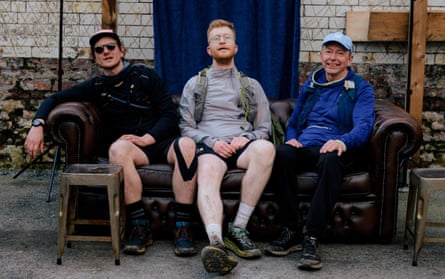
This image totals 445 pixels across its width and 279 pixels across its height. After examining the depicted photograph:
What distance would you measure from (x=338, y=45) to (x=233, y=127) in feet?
2.60

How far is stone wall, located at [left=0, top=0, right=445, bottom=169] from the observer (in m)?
5.28

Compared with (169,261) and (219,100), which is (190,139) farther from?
(169,261)

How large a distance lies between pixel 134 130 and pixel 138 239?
30.3 inches

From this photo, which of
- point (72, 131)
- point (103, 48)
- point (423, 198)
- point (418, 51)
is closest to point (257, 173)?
point (423, 198)

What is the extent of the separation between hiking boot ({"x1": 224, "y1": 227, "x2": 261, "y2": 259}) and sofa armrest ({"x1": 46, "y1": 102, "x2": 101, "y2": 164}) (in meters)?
0.95

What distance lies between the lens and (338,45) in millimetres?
3752

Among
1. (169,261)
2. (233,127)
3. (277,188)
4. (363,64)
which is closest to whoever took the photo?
(169,261)

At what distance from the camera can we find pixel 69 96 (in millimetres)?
3949

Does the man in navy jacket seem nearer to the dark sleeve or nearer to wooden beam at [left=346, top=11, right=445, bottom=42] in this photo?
the dark sleeve

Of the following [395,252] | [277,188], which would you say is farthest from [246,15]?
[395,252]

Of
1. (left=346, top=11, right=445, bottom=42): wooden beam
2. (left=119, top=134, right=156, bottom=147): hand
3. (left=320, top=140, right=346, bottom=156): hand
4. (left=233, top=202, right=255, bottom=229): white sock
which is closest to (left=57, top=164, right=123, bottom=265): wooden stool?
(left=119, top=134, right=156, bottom=147): hand

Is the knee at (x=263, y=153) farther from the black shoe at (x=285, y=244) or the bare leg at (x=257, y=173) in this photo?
the black shoe at (x=285, y=244)

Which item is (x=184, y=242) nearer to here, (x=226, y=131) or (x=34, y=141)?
(x=226, y=131)

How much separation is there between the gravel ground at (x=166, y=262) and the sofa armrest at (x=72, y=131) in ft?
1.67
